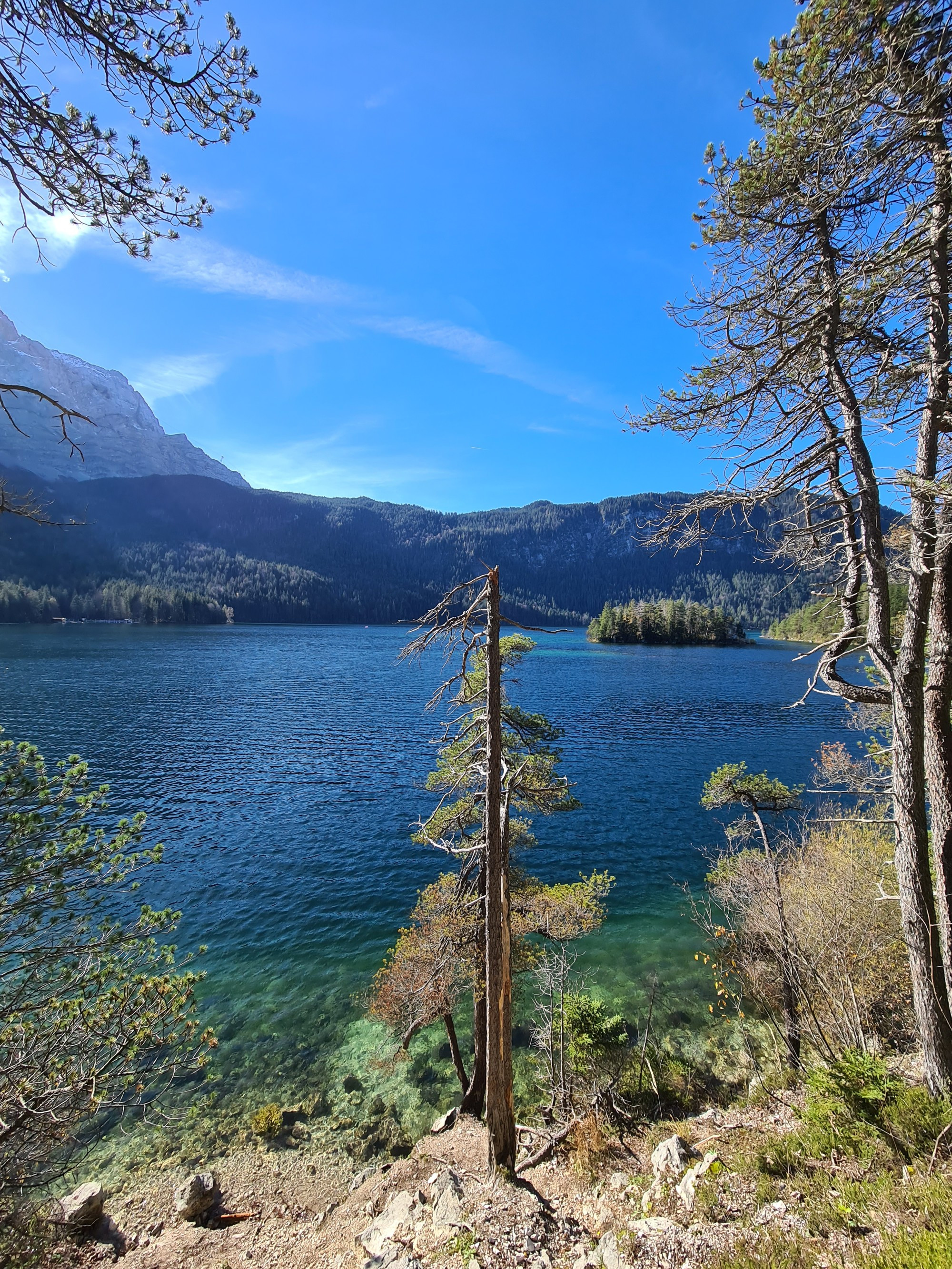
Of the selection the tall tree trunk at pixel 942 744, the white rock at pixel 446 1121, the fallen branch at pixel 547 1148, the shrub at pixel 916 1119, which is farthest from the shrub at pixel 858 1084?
the white rock at pixel 446 1121

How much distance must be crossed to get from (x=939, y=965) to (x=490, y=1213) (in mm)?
6993

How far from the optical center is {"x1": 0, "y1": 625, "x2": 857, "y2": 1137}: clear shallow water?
1595 cm

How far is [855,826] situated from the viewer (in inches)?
695

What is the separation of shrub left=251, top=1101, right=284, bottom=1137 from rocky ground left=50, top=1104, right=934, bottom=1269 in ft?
1.32

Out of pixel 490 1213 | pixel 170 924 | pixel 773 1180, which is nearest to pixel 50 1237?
pixel 170 924

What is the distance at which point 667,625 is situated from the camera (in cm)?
13912

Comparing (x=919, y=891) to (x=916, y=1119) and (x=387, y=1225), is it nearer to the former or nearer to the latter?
(x=916, y=1119)

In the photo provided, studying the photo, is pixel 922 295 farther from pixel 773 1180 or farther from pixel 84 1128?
pixel 84 1128

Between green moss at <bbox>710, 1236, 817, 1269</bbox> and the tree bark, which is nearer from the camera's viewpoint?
green moss at <bbox>710, 1236, 817, 1269</bbox>

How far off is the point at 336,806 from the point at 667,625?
12313 centimetres

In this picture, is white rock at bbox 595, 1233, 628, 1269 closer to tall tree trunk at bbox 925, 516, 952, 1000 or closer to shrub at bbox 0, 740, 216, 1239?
tall tree trunk at bbox 925, 516, 952, 1000

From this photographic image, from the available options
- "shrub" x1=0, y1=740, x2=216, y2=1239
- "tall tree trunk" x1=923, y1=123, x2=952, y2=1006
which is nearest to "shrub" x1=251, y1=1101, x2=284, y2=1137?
"shrub" x1=0, y1=740, x2=216, y2=1239

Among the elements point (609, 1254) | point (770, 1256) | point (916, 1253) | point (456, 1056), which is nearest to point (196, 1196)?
point (456, 1056)

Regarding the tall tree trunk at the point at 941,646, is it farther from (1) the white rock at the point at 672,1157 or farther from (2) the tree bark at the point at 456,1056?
(2) the tree bark at the point at 456,1056
